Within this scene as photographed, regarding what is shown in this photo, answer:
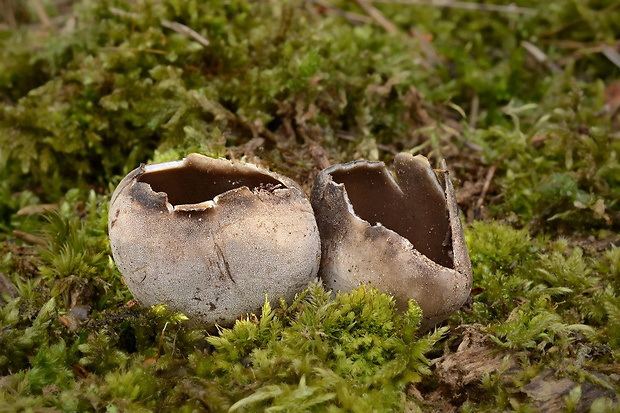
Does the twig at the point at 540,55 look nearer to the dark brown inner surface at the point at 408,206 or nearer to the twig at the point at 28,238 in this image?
the dark brown inner surface at the point at 408,206

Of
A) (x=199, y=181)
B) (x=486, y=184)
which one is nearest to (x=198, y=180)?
(x=199, y=181)

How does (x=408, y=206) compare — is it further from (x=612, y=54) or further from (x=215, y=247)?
(x=612, y=54)

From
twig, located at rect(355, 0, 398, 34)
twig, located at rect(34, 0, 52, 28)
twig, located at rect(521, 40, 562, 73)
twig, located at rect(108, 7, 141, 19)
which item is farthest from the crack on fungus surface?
twig, located at rect(521, 40, 562, 73)

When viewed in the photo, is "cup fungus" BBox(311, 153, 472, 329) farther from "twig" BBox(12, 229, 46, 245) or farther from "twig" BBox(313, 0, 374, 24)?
"twig" BBox(313, 0, 374, 24)

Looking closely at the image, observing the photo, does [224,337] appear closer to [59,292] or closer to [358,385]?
[358,385]

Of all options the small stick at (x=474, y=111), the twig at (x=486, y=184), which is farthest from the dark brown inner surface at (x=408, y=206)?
the small stick at (x=474, y=111)

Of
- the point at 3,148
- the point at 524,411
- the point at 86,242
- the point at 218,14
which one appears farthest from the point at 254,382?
the point at 218,14
